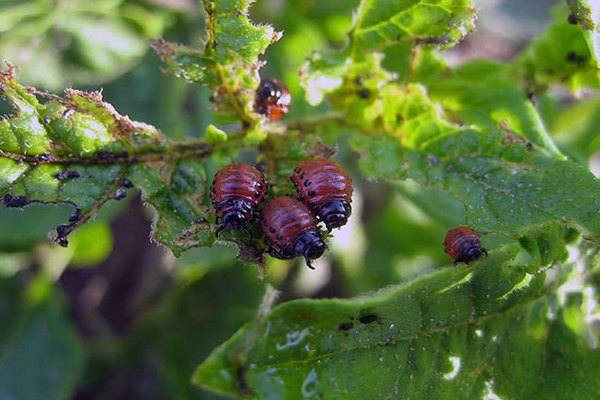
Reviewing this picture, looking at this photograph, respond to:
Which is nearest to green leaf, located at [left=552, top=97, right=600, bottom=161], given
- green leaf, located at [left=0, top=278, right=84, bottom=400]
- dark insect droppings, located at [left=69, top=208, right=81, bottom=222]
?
dark insect droppings, located at [left=69, top=208, right=81, bottom=222]

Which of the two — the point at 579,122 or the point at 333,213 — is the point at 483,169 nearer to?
the point at 333,213

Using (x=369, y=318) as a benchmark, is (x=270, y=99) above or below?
above

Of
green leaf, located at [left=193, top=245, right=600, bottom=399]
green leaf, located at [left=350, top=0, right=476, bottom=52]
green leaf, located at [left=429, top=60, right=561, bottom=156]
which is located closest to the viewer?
green leaf, located at [left=193, top=245, right=600, bottom=399]

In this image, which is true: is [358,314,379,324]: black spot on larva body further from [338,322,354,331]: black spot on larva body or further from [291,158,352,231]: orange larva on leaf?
[291,158,352,231]: orange larva on leaf

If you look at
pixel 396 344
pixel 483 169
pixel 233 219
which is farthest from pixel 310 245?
pixel 483 169

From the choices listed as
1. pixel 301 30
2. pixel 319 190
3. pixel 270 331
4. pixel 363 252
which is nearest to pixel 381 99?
pixel 319 190

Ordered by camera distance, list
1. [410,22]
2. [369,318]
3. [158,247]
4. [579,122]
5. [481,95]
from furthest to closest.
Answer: [158,247] → [579,122] → [481,95] → [410,22] → [369,318]
